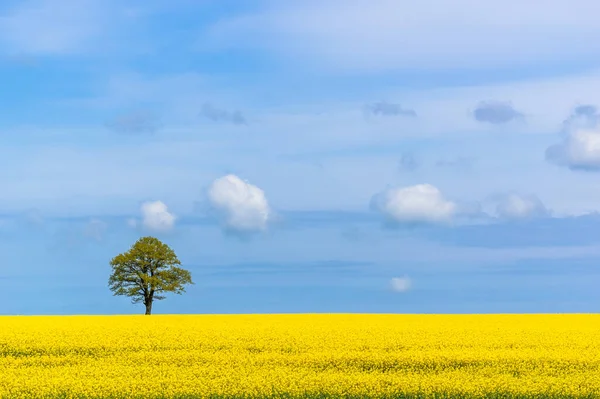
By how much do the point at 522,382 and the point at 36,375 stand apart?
13.7 metres

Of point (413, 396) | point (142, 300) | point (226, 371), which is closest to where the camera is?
point (413, 396)

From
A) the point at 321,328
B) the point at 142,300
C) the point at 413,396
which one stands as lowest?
the point at 413,396

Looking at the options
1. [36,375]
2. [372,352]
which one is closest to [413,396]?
[372,352]

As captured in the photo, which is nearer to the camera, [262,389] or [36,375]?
Answer: [262,389]

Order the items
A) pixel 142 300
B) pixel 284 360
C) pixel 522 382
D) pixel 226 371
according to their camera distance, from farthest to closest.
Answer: pixel 142 300
pixel 284 360
pixel 226 371
pixel 522 382

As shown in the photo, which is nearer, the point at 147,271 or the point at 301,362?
the point at 301,362

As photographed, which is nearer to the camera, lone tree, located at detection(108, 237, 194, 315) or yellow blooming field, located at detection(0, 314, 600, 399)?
yellow blooming field, located at detection(0, 314, 600, 399)

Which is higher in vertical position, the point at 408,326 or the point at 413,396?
the point at 408,326

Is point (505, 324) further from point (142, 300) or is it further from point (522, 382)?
point (142, 300)

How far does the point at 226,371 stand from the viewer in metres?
22.4

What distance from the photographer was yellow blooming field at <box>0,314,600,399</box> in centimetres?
1952

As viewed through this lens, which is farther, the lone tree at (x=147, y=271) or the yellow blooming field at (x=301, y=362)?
the lone tree at (x=147, y=271)

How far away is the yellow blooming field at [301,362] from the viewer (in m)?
19.5

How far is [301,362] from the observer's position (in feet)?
80.7
